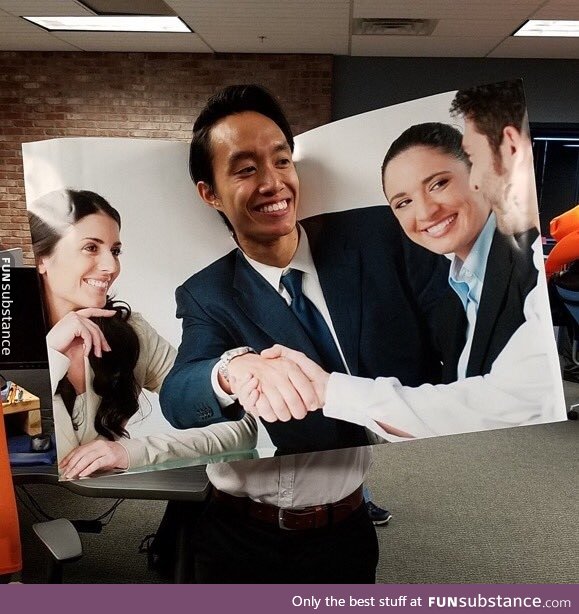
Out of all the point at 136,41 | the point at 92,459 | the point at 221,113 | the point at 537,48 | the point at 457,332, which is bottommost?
the point at 92,459

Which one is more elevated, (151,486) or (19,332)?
(19,332)

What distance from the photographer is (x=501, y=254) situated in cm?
141

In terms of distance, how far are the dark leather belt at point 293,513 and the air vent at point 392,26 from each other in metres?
5.02

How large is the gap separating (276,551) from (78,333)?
0.64m

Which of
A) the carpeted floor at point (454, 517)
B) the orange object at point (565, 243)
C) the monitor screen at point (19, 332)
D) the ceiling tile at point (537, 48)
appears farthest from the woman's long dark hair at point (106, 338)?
the ceiling tile at point (537, 48)

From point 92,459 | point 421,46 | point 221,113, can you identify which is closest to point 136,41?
point 421,46

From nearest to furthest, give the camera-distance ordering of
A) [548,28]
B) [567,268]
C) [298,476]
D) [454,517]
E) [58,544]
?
1. [298,476]
2. [58,544]
3. [454,517]
4. [567,268]
5. [548,28]

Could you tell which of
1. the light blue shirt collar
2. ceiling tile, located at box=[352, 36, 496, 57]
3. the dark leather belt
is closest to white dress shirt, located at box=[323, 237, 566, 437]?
the light blue shirt collar

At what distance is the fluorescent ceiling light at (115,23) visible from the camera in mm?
5754

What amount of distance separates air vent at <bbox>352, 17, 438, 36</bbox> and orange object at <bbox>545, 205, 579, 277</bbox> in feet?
7.12

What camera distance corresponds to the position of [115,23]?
5930 mm

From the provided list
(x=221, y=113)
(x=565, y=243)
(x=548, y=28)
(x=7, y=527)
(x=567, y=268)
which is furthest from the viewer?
(x=548, y=28)

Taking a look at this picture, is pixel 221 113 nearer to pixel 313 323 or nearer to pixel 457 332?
pixel 313 323

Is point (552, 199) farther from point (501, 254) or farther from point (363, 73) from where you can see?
point (501, 254)
